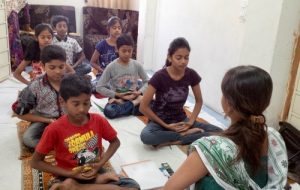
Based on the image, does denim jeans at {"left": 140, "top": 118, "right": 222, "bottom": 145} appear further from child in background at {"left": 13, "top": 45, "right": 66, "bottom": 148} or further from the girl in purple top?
child in background at {"left": 13, "top": 45, "right": 66, "bottom": 148}

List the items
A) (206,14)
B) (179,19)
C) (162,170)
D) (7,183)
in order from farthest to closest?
(179,19)
(206,14)
(162,170)
(7,183)

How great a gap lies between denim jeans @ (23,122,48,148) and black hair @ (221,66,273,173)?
1506mm

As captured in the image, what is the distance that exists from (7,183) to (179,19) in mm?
2691

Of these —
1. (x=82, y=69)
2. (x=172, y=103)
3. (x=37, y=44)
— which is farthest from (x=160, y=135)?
(x=82, y=69)

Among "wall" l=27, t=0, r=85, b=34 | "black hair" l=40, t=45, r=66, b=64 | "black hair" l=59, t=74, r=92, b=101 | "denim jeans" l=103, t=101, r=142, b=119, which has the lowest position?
"denim jeans" l=103, t=101, r=142, b=119

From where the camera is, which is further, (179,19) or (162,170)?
(179,19)

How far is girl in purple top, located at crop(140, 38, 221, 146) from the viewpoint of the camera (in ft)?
7.04

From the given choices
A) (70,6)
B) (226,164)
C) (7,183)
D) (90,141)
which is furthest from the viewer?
(70,6)

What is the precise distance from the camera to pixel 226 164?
0.88 metres

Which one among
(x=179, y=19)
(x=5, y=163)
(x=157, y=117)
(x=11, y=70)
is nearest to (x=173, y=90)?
(x=157, y=117)

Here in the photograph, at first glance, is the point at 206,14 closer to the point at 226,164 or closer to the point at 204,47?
the point at 204,47

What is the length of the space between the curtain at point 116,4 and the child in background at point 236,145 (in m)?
4.46

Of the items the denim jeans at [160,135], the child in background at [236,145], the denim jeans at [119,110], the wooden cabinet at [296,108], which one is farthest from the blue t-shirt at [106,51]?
the child in background at [236,145]

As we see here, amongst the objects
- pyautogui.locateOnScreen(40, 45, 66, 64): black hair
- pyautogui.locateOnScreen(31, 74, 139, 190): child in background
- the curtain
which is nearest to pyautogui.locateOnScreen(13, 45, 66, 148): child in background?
pyautogui.locateOnScreen(40, 45, 66, 64): black hair
